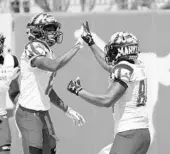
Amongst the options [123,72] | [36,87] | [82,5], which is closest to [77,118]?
[36,87]

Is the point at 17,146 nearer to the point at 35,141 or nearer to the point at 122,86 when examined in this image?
the point at 35,141

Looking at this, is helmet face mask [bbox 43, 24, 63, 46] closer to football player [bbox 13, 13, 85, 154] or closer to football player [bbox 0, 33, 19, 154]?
football player [bbox 13, 13, 85, 154]

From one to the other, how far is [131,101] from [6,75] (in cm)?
166

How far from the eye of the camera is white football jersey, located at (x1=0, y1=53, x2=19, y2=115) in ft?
19.1

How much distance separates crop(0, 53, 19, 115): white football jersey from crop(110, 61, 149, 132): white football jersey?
1450 millimetres

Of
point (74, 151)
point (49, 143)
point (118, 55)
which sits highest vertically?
point (118, 55)

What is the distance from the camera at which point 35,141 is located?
5.60 metres

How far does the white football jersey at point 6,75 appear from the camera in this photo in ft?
19.1

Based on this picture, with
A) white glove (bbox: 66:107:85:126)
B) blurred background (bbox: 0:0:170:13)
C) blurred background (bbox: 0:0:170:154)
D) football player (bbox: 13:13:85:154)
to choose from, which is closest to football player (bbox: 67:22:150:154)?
football player (bbox: 13:13:85:154)

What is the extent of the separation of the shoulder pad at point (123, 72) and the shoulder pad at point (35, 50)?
40.9 inches

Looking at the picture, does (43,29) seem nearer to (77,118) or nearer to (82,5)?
(77,118)

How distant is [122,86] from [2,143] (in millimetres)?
1681

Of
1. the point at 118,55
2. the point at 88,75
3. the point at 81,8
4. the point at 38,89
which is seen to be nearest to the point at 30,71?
the point at 38,89

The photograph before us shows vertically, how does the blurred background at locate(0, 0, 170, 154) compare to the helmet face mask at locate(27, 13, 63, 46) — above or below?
below
